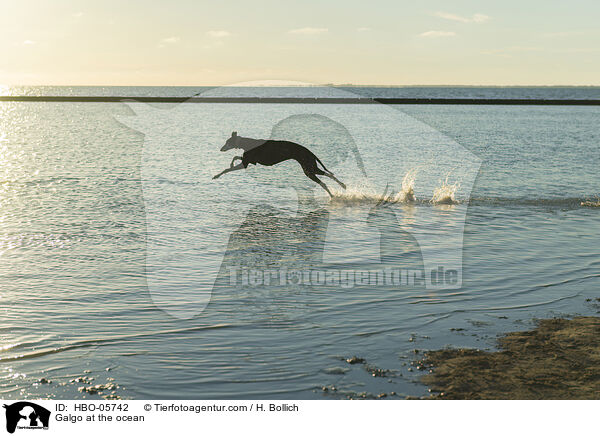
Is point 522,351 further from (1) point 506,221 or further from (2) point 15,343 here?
(1) point 506,221

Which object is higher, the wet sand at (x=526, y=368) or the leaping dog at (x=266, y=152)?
the leaping dog at (x=266, y=152)

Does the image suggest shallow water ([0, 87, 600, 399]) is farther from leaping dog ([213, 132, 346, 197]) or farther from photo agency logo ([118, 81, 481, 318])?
leaping dog ([213, 132, 346, 197])

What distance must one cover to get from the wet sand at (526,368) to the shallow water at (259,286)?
34 cm

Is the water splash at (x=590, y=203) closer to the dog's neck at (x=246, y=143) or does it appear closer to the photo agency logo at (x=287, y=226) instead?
the photo agency logo at (x=287, y=226)

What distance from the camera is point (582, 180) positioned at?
30344 mm

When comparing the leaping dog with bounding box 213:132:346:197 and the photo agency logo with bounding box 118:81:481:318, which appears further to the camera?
the leaping dog with bounding box 213:132:346:197

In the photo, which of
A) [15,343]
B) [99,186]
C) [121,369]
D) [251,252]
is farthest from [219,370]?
[99,186]

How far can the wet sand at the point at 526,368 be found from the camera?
22.8 feet

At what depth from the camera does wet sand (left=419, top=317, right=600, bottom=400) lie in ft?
22.8
